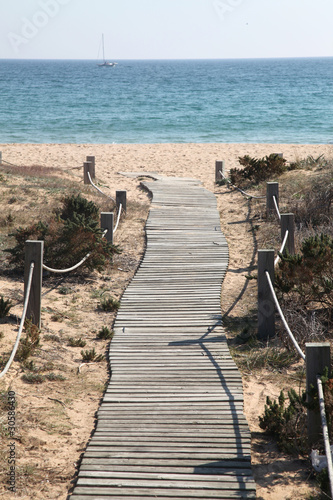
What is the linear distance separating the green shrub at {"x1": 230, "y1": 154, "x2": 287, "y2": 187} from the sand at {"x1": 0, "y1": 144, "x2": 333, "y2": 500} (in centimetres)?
64

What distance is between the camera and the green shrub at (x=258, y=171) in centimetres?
1563

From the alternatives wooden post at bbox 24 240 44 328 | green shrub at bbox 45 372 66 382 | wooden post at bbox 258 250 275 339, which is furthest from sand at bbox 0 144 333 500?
wooden post at bbox 24 240 44 328

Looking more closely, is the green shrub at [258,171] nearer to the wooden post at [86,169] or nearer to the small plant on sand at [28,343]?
the wooden post at [86,169]

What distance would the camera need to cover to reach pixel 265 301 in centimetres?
682

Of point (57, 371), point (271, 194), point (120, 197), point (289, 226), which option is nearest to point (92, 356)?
point (57, 371)

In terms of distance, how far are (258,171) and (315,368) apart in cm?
1219

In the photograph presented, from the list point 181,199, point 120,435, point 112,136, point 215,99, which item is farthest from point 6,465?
point 215,99

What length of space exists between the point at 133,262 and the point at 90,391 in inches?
180

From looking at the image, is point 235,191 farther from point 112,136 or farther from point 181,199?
point 112,136

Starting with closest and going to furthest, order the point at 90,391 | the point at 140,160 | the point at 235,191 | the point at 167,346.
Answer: the point at 90,391, the point at 167,346, the point at 235,191, the point at 140,160

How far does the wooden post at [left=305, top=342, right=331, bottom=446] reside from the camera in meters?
4.32

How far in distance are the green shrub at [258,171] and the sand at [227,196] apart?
2.11ft

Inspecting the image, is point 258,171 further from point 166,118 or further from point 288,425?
point 166,118

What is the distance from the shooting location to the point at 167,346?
6496mm
